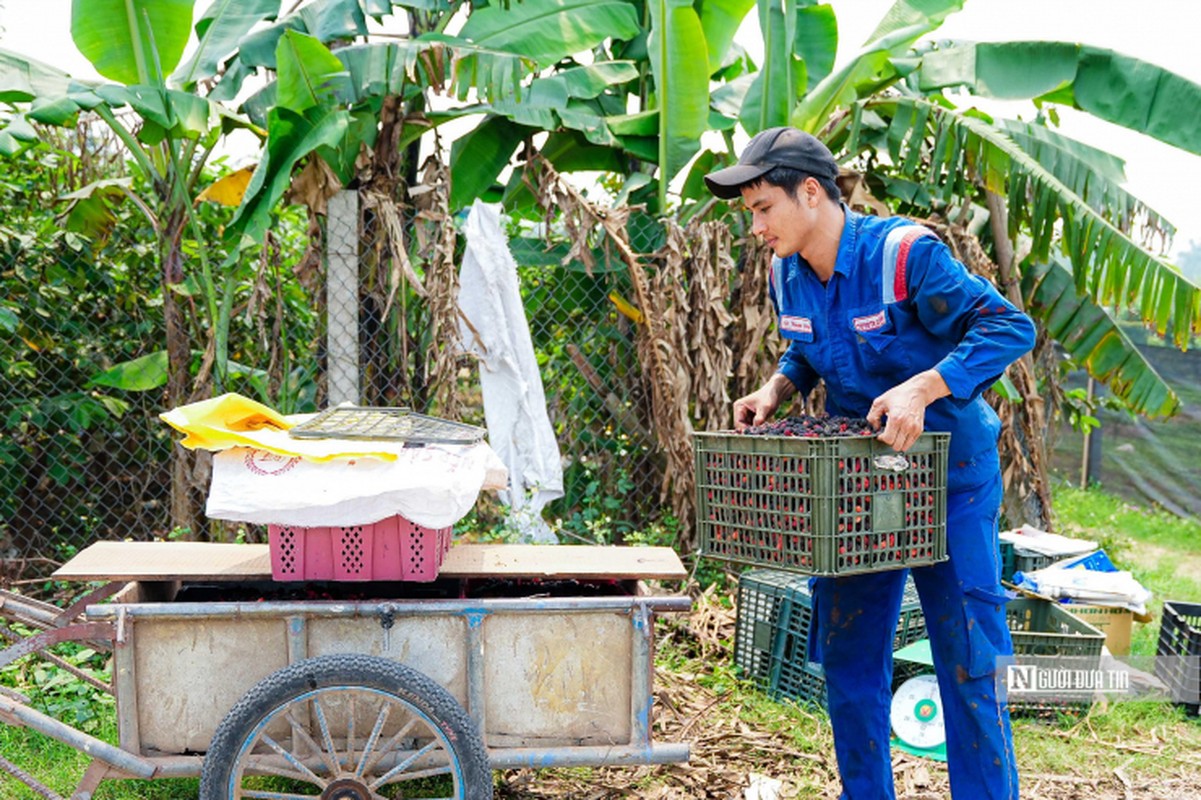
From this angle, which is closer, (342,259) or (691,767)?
(691,767)

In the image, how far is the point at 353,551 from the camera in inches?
121

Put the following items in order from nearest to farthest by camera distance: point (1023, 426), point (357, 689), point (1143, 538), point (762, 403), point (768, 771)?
point (357, 689) → point (762, 403) → point (768, 771) → point (1023, 426) → point (1143, 538)

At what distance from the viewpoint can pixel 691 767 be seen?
160 inches

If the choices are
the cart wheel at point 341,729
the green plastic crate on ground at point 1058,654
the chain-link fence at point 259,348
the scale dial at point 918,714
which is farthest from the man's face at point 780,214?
the chain-link fence at point 259,348

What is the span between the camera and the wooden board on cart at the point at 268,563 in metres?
3.16

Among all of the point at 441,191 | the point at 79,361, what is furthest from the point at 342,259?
the point at 79,361

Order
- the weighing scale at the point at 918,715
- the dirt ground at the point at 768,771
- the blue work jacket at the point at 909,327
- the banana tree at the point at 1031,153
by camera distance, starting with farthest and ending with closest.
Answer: the banana tree at the point at 1031,153 < the weighing scale at the point at 918,715 < the dirt ground at the point at 768,771 < the blue work jacket at the point at 909,327

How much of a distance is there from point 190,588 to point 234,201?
275 cm

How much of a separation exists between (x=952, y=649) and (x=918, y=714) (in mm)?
1611

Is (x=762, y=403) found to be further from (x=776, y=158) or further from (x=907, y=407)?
(x=776, y=158)

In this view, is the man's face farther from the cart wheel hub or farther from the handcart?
the cart wheel hub

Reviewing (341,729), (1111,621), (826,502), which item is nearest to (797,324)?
(826,502)

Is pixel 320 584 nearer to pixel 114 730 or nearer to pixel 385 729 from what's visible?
pixel 385 729

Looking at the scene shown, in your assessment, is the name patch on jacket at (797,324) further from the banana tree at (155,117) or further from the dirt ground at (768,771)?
the banana tree at (155,117)
